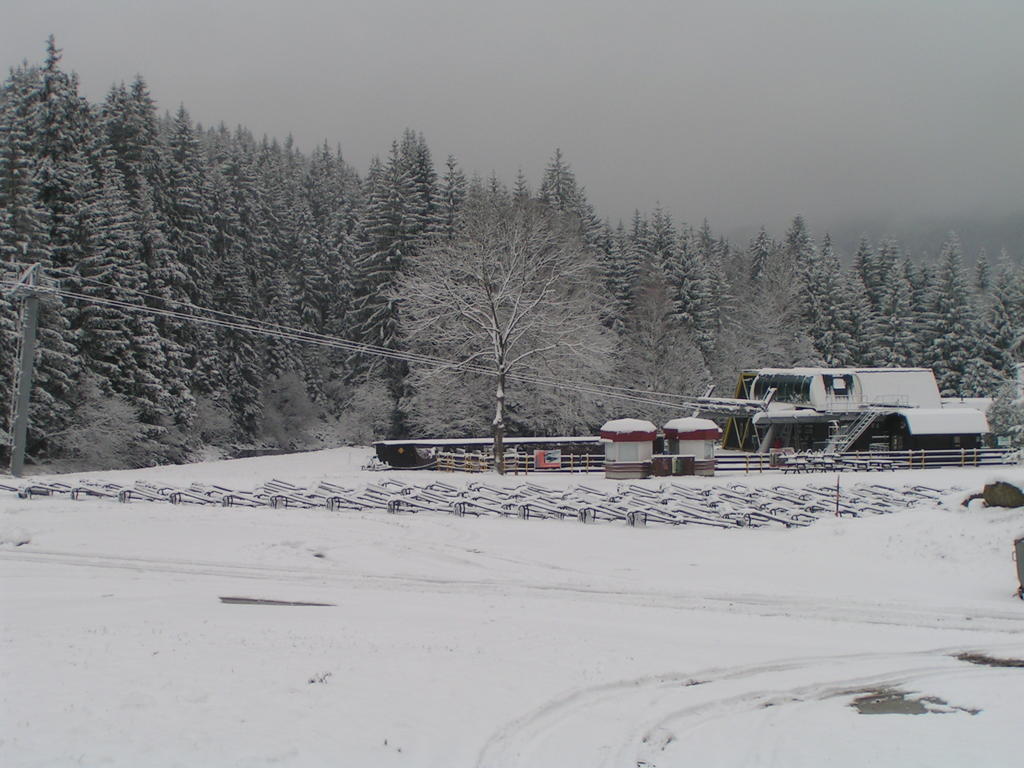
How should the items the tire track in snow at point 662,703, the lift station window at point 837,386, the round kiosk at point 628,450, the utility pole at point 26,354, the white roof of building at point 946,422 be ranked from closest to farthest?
the tire track in snow at point 662,703 < the utility pole at point 26,354 < the round kiosk at point 628,450 < the white roof of building at point 946,422 < the lift station window at point 837,386

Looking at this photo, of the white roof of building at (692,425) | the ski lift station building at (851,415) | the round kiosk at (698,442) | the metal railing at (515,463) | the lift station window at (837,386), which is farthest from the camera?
the lift station window at (837,386)

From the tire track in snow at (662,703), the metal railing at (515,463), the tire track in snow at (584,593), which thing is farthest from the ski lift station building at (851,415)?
the tire track in snow at (662,703)

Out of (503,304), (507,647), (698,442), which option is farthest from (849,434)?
(507,647)

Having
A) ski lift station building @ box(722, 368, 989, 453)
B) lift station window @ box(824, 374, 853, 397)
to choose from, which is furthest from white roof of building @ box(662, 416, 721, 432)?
lift station window @ box(824, 374, 853, 397)

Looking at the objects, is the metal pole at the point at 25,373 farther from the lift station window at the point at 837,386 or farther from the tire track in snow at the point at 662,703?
the lift station window at the point at 837,386

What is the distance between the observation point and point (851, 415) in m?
50.3

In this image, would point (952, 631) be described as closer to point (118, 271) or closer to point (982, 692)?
point (982, 692)

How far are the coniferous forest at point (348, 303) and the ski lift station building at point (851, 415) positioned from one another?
14.3ft

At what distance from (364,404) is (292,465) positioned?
41.4 feet

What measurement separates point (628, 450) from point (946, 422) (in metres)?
20.9

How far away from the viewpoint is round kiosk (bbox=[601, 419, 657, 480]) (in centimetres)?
3775

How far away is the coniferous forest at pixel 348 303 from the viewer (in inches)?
1689

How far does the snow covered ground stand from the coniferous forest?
2101 cm

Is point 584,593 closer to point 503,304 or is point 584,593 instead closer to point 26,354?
point 26,354
